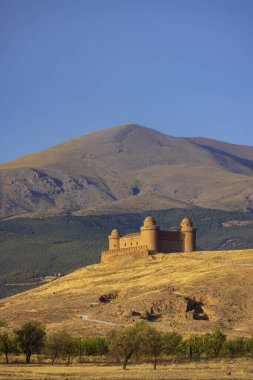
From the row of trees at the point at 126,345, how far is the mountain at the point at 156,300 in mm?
13188

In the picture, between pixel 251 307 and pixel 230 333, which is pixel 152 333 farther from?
pixel 251 307

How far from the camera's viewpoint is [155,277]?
428 ft

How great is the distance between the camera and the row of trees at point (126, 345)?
8319cm

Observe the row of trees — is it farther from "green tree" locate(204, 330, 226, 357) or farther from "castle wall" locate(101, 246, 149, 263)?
"castle wall" locate(101, 246, 149, 263)

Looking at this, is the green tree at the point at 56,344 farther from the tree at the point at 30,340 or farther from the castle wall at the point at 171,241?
the castle wall at the point at 171,241

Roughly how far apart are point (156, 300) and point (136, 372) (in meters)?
42.7

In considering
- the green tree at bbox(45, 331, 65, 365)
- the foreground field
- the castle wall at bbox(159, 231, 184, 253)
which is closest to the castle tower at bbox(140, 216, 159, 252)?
the castle wall at bbox(159, 231, 184, 253)

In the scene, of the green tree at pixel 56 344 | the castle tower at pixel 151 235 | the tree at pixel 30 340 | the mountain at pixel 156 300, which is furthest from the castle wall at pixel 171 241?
the tree at pixel 30 340

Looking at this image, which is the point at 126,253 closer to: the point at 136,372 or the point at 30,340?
the point at 30,340

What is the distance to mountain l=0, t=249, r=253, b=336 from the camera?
357 feet

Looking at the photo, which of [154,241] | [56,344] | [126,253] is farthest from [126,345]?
[126,253]

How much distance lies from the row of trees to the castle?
194 feet

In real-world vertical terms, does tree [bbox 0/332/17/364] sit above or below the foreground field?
above

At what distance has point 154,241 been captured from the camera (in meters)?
151
